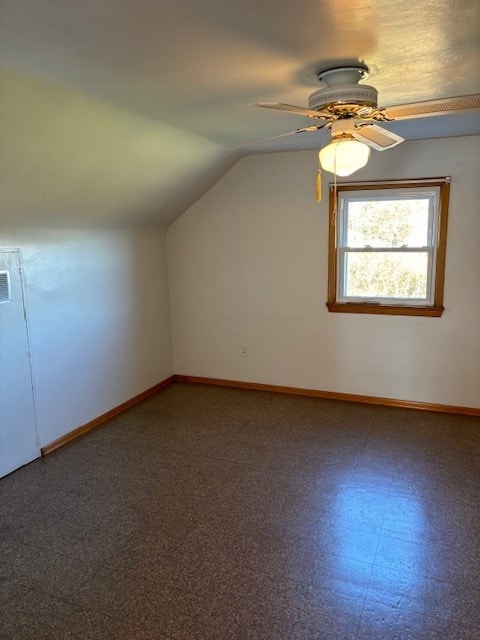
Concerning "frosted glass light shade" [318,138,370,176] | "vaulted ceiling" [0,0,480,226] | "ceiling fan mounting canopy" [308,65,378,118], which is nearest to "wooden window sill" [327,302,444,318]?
"vaulted ceiling" [0,0,480,226]

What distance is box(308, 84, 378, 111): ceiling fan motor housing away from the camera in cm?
190

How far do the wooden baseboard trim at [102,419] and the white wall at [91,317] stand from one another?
0.14 ft

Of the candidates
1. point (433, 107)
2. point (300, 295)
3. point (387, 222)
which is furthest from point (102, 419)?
point (433, 107)

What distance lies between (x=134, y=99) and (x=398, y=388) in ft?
10.4

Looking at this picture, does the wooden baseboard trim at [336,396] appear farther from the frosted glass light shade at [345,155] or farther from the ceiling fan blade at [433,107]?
the ceiling fan blade at [433,107]

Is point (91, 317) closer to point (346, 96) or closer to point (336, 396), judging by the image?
point (336, 396)

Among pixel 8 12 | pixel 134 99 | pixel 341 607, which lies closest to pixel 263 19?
pixel 8 12

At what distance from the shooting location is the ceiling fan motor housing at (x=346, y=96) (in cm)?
190

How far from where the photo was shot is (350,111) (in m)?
2.01

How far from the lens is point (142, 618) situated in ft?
6.11

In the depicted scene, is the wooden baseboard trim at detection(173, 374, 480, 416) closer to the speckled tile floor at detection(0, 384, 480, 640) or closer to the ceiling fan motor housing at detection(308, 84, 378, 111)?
the speckled tile floor at detection(0, 384, 480, 640)

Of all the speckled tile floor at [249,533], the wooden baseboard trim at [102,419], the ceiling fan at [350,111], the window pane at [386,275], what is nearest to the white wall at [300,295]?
the window pane at [386,275]

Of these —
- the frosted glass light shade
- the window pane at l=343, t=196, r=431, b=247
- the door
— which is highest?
the frosted glass light shade

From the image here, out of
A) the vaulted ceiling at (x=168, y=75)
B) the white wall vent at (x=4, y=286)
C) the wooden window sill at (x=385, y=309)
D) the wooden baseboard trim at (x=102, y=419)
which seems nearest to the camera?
the vaulted ceiling at (x=168, y=75)
